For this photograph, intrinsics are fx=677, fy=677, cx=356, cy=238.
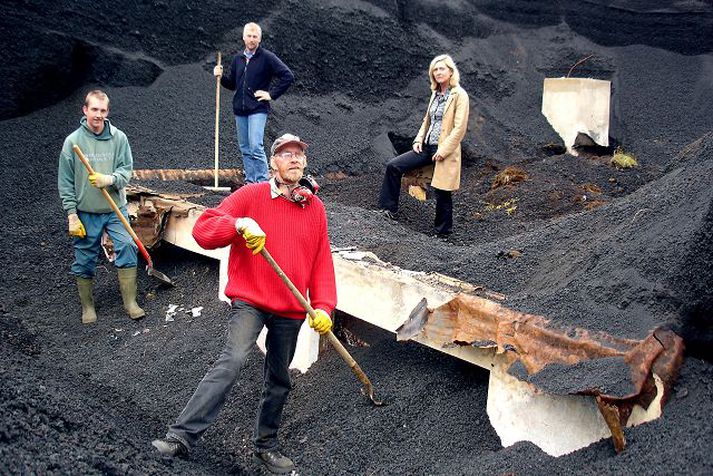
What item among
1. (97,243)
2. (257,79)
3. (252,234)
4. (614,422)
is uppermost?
(257,79)

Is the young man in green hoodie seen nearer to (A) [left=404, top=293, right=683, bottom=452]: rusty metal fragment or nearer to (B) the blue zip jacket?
(B) the blue zip jacket

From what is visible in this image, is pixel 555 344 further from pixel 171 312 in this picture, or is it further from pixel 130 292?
pixel 130 292

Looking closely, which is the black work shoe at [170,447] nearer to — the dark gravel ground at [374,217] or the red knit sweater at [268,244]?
the dark gravel ground at [374,217]

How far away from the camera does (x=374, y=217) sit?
671cm

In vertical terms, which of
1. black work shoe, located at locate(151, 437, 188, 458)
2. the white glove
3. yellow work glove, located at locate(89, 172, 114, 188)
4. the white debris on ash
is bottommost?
the white debris on ash

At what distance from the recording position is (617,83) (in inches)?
518

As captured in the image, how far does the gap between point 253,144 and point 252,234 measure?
4126 mm

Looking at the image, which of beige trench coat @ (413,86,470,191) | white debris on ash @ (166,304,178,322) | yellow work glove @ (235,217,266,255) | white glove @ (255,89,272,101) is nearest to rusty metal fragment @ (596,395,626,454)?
yellow work glove @ (235,217,266,255)

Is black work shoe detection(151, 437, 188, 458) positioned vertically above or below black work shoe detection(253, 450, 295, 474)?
above

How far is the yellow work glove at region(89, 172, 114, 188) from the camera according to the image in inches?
224

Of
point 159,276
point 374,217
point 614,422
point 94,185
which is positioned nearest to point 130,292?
point 159,276

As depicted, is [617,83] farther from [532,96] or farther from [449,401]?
[449,401]

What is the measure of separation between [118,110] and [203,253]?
3.87 meters

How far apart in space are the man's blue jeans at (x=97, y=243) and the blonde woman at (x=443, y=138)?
A: 2594mm
